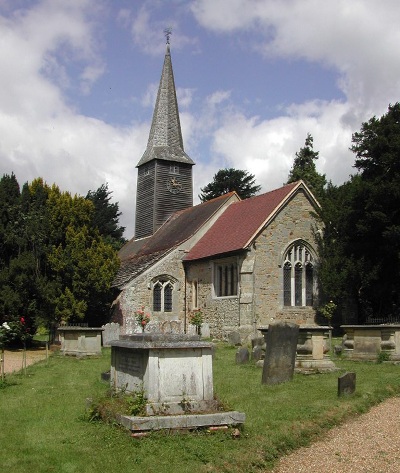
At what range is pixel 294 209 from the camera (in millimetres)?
28656

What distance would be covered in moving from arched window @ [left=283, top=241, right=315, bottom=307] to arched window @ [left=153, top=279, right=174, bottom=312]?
6.38 m

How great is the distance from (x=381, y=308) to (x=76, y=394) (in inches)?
807

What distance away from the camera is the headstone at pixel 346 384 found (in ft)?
35.4

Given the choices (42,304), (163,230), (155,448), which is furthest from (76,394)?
(163,230)

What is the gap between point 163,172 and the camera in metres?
38.7

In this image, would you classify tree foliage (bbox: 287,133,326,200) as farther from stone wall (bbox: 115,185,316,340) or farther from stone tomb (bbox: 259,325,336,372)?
stone tomb (bbox: 259,325,336,372)

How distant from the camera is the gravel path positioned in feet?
24.8

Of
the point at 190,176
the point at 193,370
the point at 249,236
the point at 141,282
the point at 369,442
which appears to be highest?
the point at 190,176

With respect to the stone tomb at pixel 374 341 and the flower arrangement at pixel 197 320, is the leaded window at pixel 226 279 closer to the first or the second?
the flower arrangement at pixel 197 320

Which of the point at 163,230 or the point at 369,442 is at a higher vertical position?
the point at 163,230

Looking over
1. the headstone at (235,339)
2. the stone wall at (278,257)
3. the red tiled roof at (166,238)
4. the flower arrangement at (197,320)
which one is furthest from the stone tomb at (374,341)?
the red tiled roof at (166,238)

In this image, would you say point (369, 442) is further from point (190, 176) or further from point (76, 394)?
point (190, 176)

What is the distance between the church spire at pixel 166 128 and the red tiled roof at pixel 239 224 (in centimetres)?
814

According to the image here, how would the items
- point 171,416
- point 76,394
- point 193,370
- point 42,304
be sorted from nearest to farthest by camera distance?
1. point 171,416
2. point 193,370
3. point 76,394
4. point 42,304
